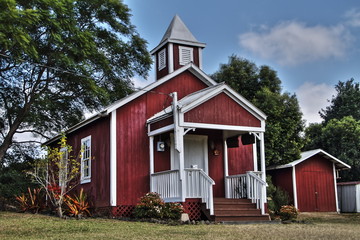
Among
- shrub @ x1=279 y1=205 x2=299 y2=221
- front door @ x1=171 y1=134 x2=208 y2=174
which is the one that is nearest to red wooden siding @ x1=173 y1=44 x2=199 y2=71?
front door @ x1=171 y1=134 x2=208 y2=174

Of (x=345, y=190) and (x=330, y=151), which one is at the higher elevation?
(x=330, y=151)

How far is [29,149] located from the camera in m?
26.9

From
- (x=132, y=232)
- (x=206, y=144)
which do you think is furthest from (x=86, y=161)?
(x=132, y=232)

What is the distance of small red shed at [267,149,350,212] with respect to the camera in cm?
2325

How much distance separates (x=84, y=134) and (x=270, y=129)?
11.6m

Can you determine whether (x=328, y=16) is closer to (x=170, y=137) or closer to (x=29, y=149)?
(x=170, y=137)

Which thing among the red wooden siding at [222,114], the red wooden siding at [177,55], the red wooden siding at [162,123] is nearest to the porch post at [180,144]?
the red wooden siding at [222,114]

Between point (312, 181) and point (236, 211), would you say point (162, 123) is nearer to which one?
point (236, 211)

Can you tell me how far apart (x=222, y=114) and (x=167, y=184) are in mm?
2943

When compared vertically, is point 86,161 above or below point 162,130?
below

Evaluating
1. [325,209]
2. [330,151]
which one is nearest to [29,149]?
[325,209]

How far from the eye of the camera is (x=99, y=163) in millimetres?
16312

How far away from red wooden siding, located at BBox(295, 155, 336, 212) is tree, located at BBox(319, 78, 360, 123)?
23884 millimetres

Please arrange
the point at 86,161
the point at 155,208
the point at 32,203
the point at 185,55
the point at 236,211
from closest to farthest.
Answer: the point at 155,208 → the point at 236,211 → the point at 86,161 → the point at 32,203 → the point at 185,55
